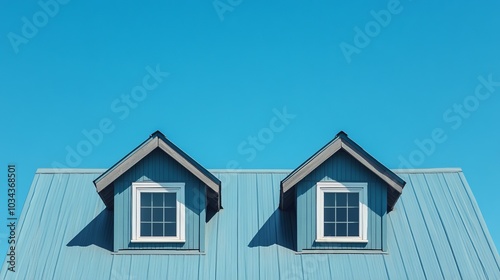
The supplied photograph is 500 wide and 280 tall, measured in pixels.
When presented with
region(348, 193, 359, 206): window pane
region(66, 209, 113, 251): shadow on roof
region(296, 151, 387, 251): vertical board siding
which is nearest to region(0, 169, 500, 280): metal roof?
region(66, 209, 113, 251): shadow on roof

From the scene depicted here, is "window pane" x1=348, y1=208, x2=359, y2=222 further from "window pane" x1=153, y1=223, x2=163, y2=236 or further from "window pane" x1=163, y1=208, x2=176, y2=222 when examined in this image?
"window pane" x1=153, y1=223, x2=163, y2=236

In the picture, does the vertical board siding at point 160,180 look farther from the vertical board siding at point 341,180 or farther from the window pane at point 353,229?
the window pane at point 353,229

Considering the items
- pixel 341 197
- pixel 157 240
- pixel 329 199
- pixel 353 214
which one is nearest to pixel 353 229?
pixel 353 214

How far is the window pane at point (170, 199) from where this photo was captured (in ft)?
52.7

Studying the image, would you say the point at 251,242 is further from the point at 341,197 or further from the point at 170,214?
the point at 341,197

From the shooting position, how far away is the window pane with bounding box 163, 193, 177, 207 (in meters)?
16.1

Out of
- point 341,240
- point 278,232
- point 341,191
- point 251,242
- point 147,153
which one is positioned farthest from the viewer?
point 278,232

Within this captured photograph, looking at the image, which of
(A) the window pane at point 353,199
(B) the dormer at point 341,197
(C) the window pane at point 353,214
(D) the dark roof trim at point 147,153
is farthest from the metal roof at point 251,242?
(D) the dark roof trim at point 147,153

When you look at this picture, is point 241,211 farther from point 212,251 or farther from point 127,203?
point 127,203

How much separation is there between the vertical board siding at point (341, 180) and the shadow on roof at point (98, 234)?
5.36 meters

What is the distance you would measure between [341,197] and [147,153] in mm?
5481

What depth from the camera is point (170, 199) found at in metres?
16.1

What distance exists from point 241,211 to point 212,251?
1968 mm

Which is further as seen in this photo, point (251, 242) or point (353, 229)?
point (251, 242)
